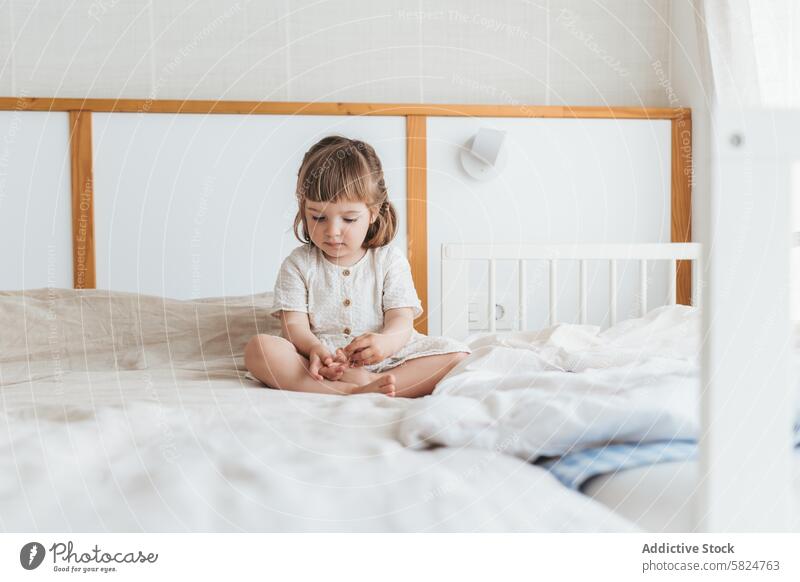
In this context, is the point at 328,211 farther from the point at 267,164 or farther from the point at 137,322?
the point at 267,164

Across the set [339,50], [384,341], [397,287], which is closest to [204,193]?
[339,50]

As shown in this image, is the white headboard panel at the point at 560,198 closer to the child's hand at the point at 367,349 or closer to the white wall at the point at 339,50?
the white wall at the point at 339,50

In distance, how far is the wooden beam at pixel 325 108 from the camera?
70.7 inches

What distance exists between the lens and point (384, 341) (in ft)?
3.07

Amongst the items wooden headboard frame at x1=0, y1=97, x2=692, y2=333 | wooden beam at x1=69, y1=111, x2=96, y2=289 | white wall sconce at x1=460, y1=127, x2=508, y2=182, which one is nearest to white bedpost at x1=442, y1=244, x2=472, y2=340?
wooden headboard frame at x1=0, y1=97, x2=692, y2=333

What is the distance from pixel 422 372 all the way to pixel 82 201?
1.23 meters

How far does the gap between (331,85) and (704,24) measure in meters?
1.02

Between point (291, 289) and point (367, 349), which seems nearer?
point (367, 349)

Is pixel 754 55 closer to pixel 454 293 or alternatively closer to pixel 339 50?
pixel 454 293

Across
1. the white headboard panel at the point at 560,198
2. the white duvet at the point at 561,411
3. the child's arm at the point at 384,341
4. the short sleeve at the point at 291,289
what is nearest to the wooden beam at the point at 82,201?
the white headboard panel at the point at 560,198

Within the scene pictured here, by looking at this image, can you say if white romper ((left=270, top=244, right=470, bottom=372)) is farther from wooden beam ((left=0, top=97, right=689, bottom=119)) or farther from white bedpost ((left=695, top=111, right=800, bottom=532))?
wooden beam ((left=0, top=97, right=689, bottom=119))

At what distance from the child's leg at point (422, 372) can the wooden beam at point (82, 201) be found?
1149 millimetres
